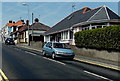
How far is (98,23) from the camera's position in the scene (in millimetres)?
23578

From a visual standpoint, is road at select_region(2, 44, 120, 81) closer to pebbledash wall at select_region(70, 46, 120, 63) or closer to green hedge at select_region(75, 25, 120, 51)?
pebbledash wall at select_region(70, 46, 120, 63)

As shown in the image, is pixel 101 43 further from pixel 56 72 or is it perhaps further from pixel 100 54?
pixel 56 72

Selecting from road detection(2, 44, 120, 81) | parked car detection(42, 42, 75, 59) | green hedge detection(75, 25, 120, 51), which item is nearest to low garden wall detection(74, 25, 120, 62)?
green hedge detection(75, 25, 120, 51)

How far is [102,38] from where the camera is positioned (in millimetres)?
17703

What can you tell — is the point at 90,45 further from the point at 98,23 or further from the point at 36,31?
the point at 36,31

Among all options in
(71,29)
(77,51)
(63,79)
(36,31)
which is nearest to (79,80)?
(63,79)

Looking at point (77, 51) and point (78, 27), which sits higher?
point (78, 27)

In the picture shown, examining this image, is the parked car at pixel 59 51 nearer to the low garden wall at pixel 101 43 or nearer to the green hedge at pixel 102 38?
Result: the low garden wall at pixel 101 43

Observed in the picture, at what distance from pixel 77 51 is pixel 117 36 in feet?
26.2

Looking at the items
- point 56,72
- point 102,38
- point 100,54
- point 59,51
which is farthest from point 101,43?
point 56,72

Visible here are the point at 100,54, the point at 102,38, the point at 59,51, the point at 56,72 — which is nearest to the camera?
the point at 56,72

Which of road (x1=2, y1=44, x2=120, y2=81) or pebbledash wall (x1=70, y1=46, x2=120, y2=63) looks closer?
road (x1=2, y1=44, x2=120, y2=81)

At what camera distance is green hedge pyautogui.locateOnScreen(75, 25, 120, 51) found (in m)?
15.6

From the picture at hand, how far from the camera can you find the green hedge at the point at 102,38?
15.6 meters
